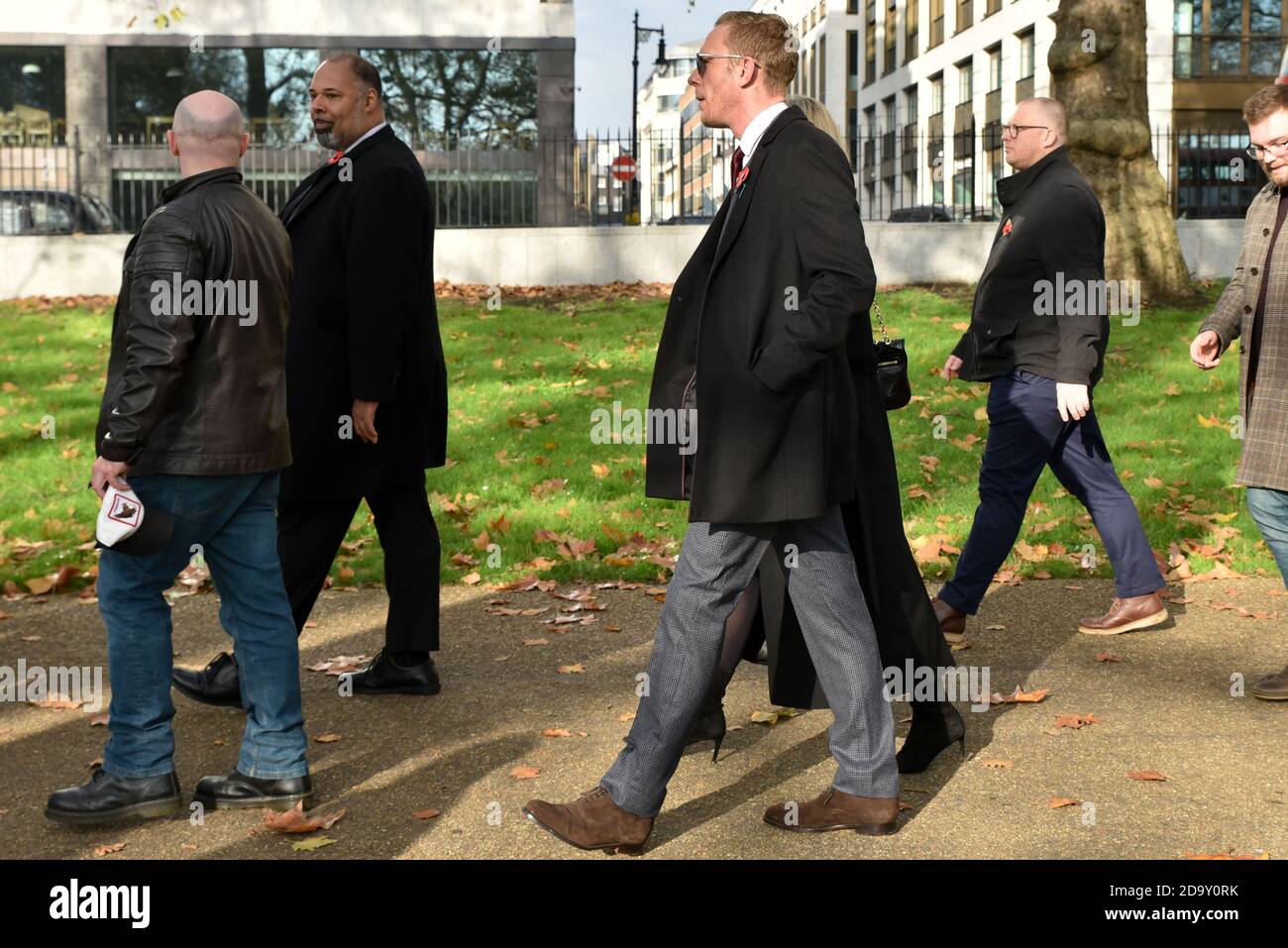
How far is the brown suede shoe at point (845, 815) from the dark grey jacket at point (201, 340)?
1863mm

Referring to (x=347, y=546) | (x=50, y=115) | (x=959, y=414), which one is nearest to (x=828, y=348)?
(x=347, y=546)

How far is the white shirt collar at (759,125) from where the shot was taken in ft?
12.9

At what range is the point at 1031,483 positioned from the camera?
6.22 meters

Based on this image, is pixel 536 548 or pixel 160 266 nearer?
pixel 160 266

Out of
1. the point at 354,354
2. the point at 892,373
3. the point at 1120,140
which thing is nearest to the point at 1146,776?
the point at 892,373

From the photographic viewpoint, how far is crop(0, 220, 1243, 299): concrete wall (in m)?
18.2

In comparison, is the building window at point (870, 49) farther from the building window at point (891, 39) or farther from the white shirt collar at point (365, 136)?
the white shirt collar at point (365, 136)

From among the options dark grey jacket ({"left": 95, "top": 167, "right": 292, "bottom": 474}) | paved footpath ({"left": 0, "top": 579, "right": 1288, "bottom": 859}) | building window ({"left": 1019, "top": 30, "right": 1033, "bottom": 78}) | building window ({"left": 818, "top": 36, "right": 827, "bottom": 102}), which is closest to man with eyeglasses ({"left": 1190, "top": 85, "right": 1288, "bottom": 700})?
paved footpath ({"left": 0, "top": 579, "right": 1288, "bottom": 859})

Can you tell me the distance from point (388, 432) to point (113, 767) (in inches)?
65.9

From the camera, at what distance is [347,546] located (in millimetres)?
8375

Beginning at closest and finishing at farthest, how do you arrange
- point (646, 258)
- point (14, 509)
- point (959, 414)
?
point (14, 509) → point (959, 414) → point (646, 258)

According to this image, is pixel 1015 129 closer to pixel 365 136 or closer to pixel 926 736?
pixel 365 136

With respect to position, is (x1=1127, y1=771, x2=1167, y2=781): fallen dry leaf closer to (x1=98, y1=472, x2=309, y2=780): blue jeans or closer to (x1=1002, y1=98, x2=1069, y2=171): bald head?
(x1=98, y1=472, x2=309, y2=780): blue jeans

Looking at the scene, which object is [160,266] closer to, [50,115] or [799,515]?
[799,515]
